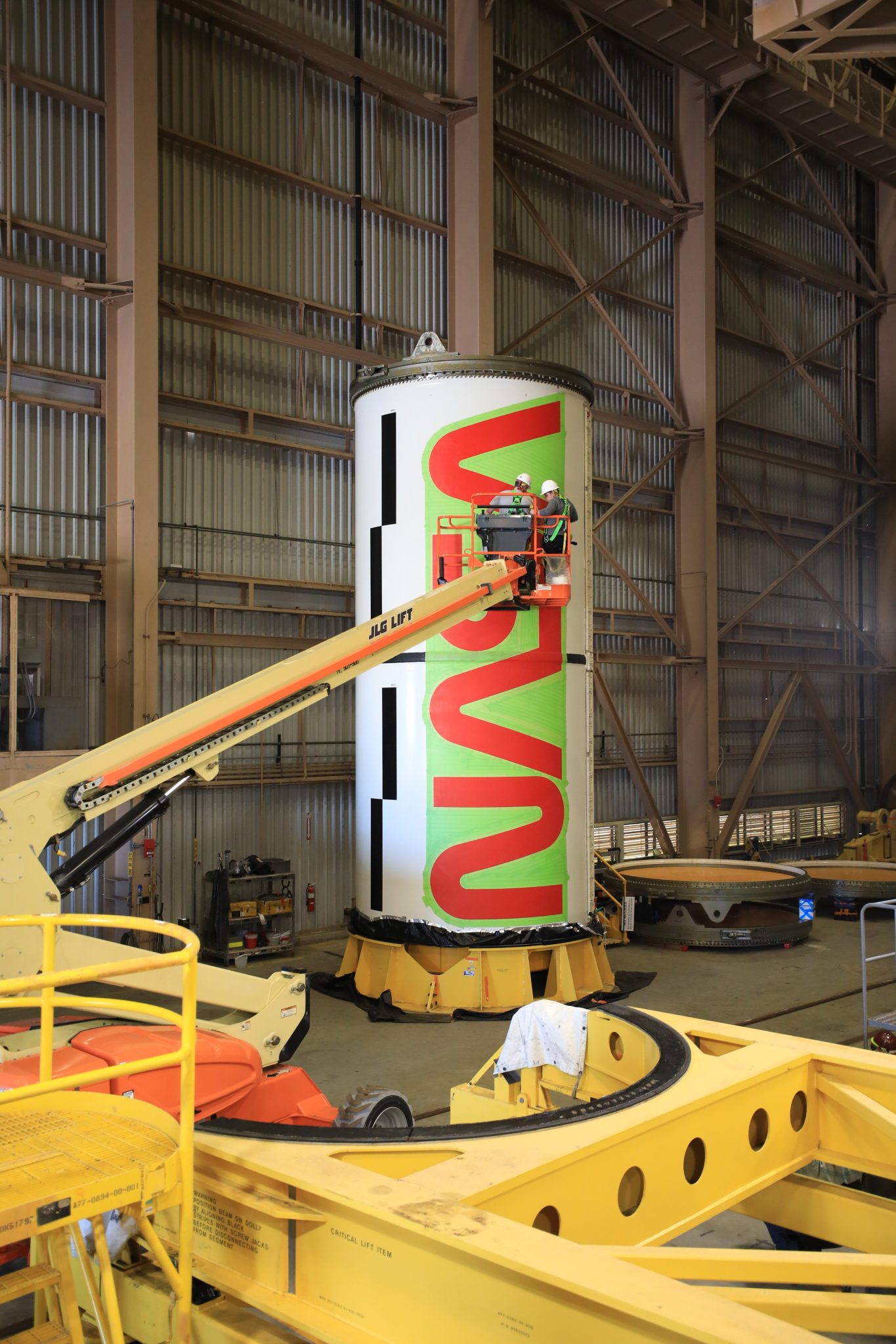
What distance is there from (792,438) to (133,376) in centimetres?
1675

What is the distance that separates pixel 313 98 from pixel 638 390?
841 cm

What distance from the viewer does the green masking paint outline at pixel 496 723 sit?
1231cm

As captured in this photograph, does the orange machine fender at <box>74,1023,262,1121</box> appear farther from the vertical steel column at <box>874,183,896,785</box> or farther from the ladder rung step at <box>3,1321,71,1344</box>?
the vertical steel column at <box>874,183,896,785</box>

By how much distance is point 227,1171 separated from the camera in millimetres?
3879

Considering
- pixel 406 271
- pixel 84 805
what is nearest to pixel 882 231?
pixel 406 271

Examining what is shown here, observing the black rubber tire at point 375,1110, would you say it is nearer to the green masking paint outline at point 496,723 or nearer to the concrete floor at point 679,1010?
the concrete floor at point 679,1010

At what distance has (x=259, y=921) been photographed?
1530 centimetres

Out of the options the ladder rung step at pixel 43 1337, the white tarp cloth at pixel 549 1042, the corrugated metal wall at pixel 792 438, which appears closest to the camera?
the ladder rung step at pixel 43 1337

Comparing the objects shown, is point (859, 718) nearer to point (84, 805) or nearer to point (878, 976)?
point (878, 976)

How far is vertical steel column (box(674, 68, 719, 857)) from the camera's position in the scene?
869 inches

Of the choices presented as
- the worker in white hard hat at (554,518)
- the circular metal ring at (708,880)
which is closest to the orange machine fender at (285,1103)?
the worker in white hard hat at (554,518)

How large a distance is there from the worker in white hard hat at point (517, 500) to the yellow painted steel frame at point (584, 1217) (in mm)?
7172

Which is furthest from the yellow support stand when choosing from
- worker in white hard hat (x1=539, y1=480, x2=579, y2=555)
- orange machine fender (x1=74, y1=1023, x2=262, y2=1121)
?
orange machine fender (x1=74, y1=1023, x2=262, y2=1121)

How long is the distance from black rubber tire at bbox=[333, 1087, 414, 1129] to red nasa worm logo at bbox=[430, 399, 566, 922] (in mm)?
5090
